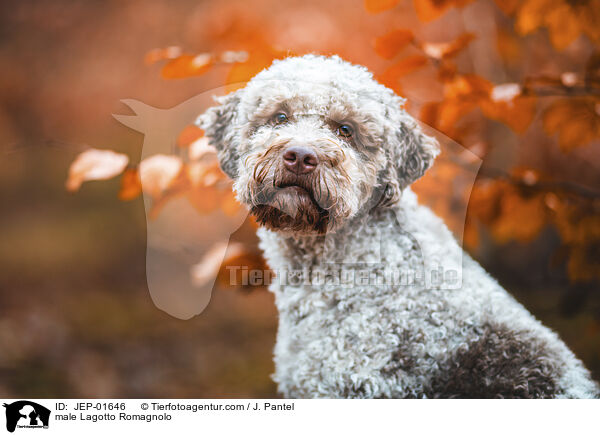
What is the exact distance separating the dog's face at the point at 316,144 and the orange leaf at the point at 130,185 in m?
0.25

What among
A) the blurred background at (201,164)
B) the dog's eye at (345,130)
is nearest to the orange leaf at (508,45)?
the blurred background at (201,164)

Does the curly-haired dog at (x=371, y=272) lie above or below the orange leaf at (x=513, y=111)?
below

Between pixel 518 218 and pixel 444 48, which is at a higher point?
pixel 444 48

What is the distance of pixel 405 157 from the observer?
1.08 m

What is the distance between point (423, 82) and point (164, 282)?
0.80 metres

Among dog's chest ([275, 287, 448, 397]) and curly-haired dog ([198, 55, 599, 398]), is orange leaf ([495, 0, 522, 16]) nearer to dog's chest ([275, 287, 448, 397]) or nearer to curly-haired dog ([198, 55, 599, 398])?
curly-haired dog ([198, 55, 599, 398])

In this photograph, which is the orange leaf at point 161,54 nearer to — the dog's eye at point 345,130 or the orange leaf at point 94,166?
the orange leaf at point 94,166

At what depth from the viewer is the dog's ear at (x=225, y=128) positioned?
42.9 inches

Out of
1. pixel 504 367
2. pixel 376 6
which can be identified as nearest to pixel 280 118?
pixel 376 6

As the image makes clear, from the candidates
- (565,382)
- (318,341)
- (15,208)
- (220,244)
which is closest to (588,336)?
(565,382)

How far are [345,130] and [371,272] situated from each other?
12.9 inches

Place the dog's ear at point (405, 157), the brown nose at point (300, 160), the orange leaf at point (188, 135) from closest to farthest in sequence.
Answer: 1. the brown nose at point (300, 160)
2. the dog's ear at point (405, 157)
3. the orange leaf at point (188, 135)
